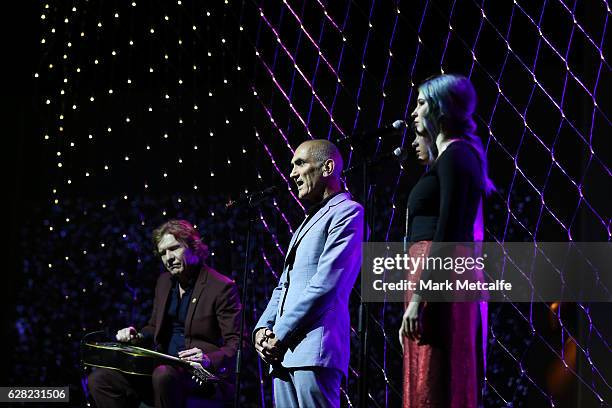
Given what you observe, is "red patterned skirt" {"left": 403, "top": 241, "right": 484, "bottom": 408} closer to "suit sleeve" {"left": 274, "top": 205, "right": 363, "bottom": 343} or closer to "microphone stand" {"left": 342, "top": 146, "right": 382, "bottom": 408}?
"microphone stand" {"left": 342, "top": 146, "right": 382, "bottom": 408}

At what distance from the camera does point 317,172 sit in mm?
3074

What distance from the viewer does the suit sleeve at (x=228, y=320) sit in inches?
138

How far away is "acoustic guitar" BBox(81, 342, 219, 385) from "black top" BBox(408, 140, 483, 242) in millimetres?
1424

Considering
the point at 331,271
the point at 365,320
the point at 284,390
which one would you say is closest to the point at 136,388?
the point at 284,390

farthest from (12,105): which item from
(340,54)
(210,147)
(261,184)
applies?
(340,54)

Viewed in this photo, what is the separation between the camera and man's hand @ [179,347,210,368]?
3390mm

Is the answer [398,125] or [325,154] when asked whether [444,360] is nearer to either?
[398,125]

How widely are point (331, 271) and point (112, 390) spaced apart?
1.35 m

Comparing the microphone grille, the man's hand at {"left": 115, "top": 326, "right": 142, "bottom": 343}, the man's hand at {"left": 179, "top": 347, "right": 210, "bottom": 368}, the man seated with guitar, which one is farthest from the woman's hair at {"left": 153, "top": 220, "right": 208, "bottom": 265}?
the microphone grille

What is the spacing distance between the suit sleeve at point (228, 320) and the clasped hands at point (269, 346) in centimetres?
68

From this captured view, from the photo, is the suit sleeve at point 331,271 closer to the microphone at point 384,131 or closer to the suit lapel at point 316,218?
the suit lapel at point 316,218

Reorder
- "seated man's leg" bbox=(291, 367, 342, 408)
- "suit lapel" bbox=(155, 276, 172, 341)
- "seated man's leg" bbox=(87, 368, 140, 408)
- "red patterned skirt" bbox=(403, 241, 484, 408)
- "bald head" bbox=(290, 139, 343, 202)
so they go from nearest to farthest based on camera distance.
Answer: "red patterned skirt" bbox=(403, 241, 484, 408) → "seated man's leg" bbox=(291, 367, 342, 408) → "bald head" bbox=(290, 139, 343, 202) → "seated man's leg" bbox=(87, 368, 140, 408) → "suit lapel" bbox=(155, 276, 172, 341)

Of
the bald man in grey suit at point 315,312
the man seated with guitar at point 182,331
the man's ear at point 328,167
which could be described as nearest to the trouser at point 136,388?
the man seated with guitar at point 182,331

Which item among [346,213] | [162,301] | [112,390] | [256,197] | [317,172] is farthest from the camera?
[162,301]
